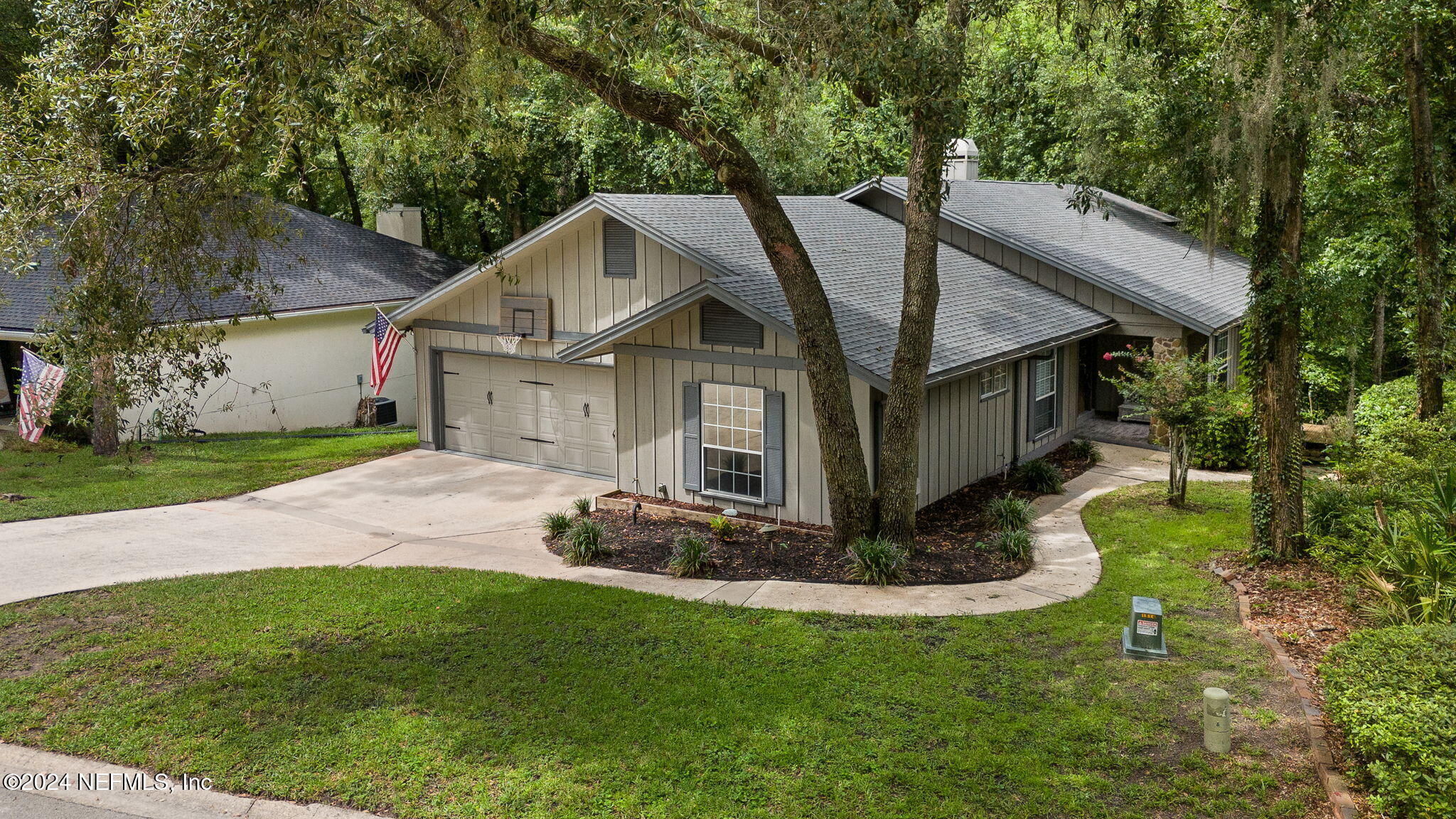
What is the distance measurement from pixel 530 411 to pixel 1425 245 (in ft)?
43.6

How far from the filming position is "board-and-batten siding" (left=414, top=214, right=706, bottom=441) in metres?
15.3

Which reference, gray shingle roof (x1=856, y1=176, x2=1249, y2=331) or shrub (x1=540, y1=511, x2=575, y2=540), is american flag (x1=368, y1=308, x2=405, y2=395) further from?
gray shingle roof (x1=856, y1=176, x2=1249, y2=331)

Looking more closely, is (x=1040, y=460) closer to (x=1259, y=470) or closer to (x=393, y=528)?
(x=1259, y=470)

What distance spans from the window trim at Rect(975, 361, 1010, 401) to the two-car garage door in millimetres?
5574

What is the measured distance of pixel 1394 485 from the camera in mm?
10391

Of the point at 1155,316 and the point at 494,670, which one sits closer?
the point at 494,670

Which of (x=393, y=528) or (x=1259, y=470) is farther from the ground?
(x=1259, y=470)

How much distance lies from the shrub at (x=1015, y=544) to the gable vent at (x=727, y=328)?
12.4 feet

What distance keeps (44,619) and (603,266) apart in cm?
874

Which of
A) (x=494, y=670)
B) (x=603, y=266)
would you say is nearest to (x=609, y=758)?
(x=494, y=670)

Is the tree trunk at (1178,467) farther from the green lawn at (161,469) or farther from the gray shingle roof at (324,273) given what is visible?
the gray shingle roof at (324,273)

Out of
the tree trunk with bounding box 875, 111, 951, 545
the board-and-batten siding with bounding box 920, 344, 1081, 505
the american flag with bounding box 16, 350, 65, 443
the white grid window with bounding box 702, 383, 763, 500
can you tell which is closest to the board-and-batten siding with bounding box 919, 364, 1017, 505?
the board-and-batten siding with bounding box 920, 344, 1081, 505

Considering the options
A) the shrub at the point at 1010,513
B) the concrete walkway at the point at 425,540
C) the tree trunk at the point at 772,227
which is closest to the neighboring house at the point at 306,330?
the concrete walkway at the point at 425,540

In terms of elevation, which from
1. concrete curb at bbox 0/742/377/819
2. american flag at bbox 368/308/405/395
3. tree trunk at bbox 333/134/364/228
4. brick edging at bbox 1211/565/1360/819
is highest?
tree trunk at bbox 333/134/364/228
